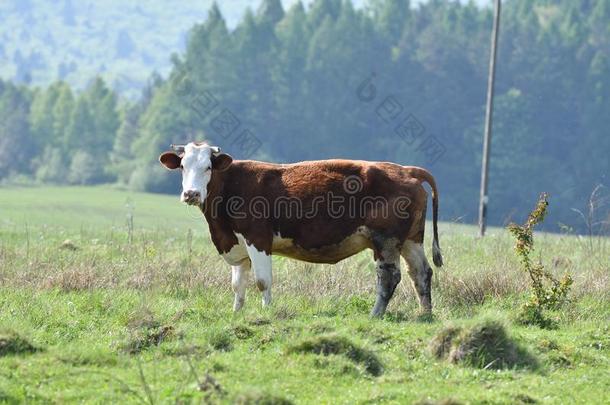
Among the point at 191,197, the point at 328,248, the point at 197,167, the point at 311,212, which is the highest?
the point at 197,167

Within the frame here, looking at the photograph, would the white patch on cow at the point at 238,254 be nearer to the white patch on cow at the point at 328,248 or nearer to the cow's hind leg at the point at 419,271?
the white patch on cow at the point at 328,248

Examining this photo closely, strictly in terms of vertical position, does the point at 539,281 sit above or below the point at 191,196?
below

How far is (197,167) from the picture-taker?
1493cm

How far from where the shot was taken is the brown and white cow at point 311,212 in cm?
1464

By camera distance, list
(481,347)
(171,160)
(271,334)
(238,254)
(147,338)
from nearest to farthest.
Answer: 1. (481,347)
2. (147,338)
3. (271,334)
4. (238,254)
5. (171,160)

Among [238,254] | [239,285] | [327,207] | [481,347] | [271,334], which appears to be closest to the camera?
[481,347]

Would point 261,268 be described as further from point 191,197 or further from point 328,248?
point 191,197

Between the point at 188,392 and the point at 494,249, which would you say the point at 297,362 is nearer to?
the point at 188,392

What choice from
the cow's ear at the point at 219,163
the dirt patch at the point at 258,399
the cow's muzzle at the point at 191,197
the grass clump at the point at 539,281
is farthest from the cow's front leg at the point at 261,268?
the dirt patch at the point at 258,399

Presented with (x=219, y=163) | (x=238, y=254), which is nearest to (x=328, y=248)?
(x=238, y=254)

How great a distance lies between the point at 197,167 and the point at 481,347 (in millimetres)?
4783

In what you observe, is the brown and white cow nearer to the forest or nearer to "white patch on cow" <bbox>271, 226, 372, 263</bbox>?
"white patch on cow" <bbox>271, 226, 372, 263</bbox>

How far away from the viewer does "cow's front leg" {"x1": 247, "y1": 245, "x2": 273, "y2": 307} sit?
14.7m

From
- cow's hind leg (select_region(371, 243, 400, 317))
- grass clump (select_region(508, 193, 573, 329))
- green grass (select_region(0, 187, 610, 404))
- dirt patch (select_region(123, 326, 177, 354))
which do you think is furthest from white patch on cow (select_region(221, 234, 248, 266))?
grass clump (select_region(508, 193, 573, 329))
